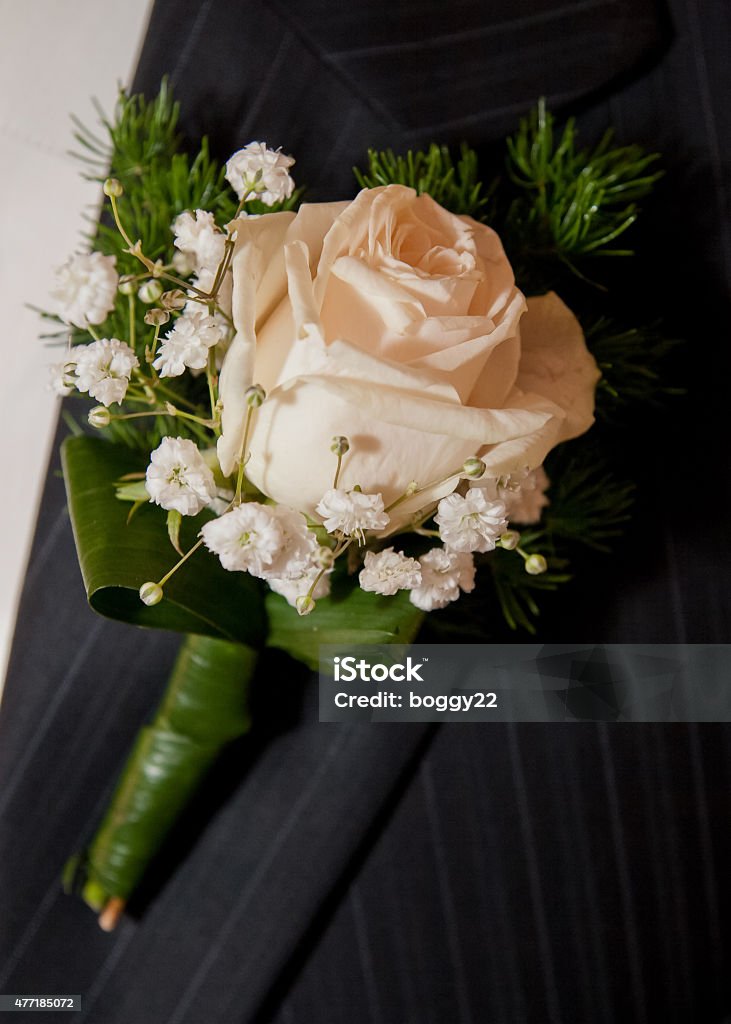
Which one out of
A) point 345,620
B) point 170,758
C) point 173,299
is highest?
point 173,299

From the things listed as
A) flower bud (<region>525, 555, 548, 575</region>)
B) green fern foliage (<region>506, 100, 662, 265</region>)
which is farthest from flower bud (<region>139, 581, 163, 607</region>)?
green fern foliage (<region>506, 100, 662, 265</region>)

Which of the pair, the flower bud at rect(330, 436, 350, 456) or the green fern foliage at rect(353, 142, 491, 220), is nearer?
the flower bud at rect(330, 436, 350, 456)

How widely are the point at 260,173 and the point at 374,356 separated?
100 millimetres

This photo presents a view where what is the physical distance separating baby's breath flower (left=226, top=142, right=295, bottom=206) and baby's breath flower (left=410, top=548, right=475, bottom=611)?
0.47ft

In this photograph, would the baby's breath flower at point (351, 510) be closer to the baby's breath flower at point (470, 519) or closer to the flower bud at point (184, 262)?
the baby's breath flower at point (470, 519)

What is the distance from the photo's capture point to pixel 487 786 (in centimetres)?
44

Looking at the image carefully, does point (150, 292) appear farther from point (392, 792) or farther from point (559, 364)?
point (392, 792)

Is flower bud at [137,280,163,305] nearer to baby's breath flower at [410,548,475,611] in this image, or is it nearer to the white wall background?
baby's breath flower at [410,548,475,611]

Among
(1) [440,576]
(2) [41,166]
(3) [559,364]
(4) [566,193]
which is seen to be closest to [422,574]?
(1) [440,576]

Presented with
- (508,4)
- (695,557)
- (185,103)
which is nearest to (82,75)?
(185,103)

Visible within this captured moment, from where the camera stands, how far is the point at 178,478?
0.27m

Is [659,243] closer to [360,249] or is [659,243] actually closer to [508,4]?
[508,4]

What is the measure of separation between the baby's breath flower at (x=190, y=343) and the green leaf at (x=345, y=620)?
121 mm

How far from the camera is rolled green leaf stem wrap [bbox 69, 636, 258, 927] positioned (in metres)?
0.39
